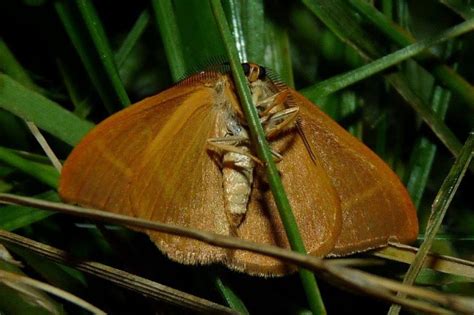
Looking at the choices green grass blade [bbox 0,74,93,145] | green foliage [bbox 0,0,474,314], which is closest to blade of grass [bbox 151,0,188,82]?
green foliage [bbox 0,0,474,314]

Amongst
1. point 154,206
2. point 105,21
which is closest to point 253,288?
point 154,206

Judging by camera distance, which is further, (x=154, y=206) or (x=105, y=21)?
(x=105, y=21)

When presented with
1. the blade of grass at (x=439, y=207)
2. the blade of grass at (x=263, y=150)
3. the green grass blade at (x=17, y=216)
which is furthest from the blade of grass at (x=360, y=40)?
the green grass blade at (x=17, y=216)

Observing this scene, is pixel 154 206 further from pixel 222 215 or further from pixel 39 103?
pixel 39 103

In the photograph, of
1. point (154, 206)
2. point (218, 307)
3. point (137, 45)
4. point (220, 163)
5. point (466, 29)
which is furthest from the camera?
point (137, 45)

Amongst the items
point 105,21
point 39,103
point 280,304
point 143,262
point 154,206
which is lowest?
point 280,304

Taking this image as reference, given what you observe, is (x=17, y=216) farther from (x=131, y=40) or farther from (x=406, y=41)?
(x=406, y=41)
